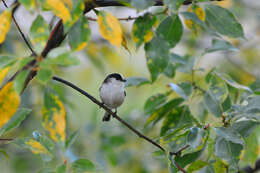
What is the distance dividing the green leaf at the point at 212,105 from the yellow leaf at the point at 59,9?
730 millimetres

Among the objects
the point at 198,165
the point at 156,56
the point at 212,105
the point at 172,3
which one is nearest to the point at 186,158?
the point at 198,165

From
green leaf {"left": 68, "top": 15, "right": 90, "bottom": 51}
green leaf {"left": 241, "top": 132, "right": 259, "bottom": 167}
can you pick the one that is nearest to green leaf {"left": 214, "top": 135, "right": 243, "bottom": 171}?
green leaf {"left": 241, "top": 132, "right": 259, "bottom": 167}

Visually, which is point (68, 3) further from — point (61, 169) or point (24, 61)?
point (61, 169)

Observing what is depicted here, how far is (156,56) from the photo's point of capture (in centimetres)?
132

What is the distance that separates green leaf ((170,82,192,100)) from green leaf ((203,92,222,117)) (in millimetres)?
111

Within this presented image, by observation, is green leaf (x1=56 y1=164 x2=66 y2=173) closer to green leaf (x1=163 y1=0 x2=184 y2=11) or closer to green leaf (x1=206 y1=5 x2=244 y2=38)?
green leaf (x1=163 y1=0 x2=184 y2=11)

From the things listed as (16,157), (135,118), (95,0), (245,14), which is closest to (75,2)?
(95,0)

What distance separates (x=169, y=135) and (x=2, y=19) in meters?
0.68

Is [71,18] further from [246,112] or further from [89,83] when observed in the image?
[89,83]

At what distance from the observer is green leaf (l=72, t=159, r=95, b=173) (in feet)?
3.94

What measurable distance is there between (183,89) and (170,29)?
36 cm

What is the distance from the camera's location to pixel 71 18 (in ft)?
3.11

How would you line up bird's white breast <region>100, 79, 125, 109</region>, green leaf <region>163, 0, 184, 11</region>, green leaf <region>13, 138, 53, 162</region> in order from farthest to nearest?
bird's white breast <region>100, 79, 125, 109</region>, green leaf <region>13, 138, 53, 162</region>, green leaf <region>163, 0, 184, 11</region>

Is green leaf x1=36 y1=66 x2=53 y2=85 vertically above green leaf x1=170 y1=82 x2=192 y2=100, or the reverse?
green leaf x1=36 y1=66 x2=53 y2=85
